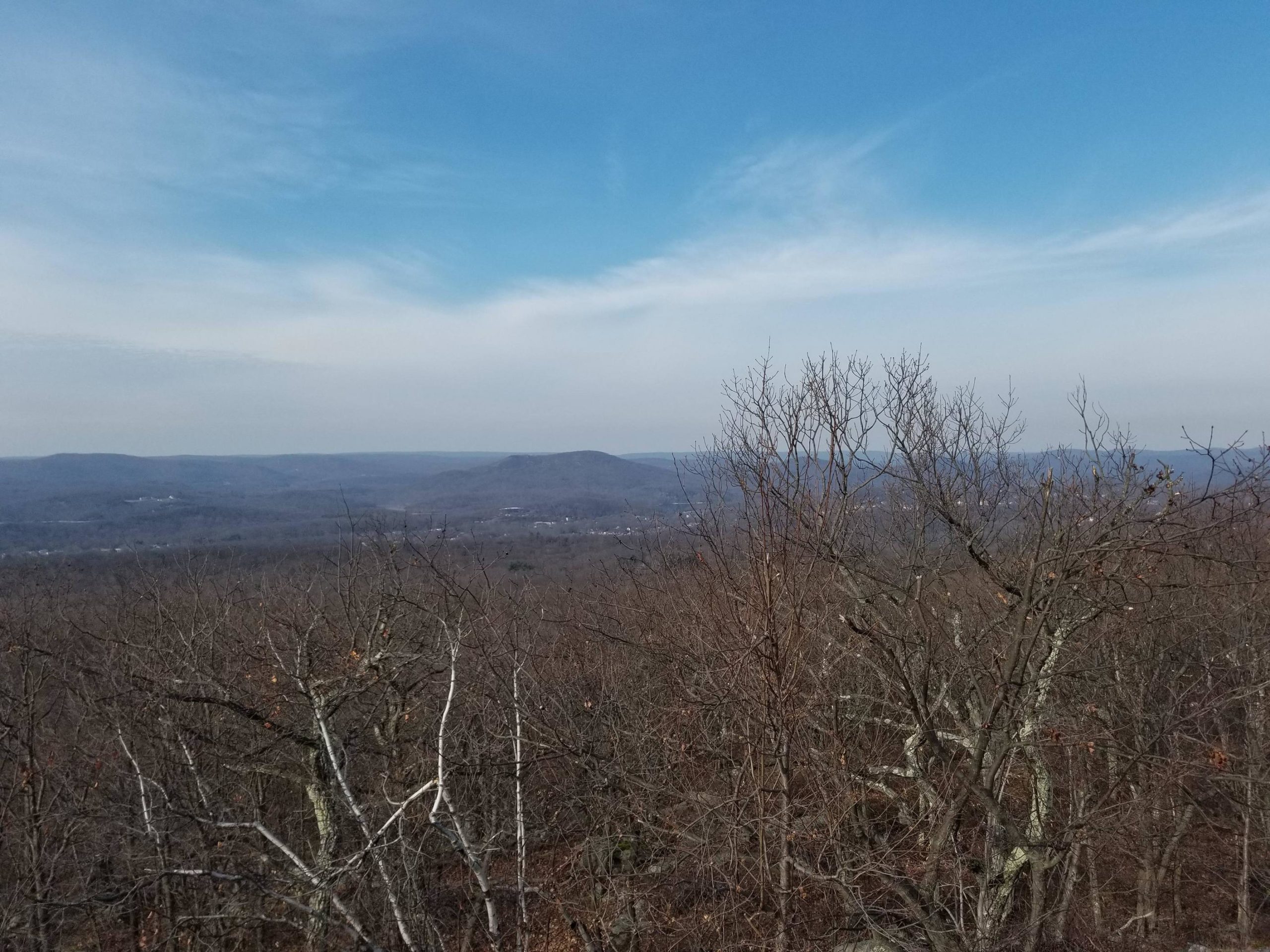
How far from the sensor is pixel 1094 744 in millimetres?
9352

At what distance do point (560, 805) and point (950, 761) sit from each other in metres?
5.72

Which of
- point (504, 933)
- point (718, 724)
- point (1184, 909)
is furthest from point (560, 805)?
point (1184, 909)

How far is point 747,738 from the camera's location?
6.80 meters

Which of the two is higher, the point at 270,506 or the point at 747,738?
the point at 747,738

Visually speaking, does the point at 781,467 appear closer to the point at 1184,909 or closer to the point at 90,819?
the point at 90,819

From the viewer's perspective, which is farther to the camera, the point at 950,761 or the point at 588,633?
the point at 588,633

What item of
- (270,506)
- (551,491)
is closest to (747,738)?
(270,506)

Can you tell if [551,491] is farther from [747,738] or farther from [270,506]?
[747,738]

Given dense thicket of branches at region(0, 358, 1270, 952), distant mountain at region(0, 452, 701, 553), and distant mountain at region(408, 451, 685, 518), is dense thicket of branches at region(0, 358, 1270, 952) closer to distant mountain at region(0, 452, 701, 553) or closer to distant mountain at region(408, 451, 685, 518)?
distant mountain at region(0, 452, 701, 553)

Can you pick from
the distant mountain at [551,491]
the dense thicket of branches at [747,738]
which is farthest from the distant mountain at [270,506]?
the dense thicket of branches at [747,738]

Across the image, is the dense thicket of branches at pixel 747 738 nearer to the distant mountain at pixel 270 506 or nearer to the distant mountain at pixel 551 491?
the distant mountain at pixel 270 506

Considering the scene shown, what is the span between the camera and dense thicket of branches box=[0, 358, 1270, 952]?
7.23 metres

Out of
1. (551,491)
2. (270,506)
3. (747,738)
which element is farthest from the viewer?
(551,491)

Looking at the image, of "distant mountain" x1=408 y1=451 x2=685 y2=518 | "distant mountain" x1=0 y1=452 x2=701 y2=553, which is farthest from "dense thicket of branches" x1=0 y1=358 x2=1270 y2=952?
"distant mountain" x1=408 y1=451 x2=685 y2=518
